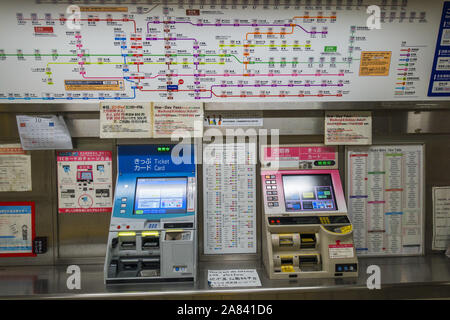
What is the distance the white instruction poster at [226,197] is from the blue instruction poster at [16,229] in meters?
1.39

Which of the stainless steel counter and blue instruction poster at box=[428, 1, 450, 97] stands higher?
blue instruction poster at box=[428, 1, 450, 97]

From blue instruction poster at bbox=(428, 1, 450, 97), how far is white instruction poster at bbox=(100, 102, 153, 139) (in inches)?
86.4

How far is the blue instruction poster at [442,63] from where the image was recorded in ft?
8.34

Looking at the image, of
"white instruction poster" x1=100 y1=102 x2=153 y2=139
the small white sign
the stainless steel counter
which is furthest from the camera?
"white instruction poster" x1=100 y1=102 x2=153 y2=139

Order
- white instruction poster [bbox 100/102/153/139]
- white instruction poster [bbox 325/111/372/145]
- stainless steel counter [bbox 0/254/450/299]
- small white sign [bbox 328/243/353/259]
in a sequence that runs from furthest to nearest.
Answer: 1. white instruction poster [bbox 325/111/372/145]
2. white instruction poster [bbox 100/102/153/139]
3. small white sign [bbox 328/243/353/259]
4. stainless steel counter [bbox 0/254/450/299]

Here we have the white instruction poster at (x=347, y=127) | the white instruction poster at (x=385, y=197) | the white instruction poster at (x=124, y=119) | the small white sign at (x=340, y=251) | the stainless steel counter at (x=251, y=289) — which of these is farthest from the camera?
the white instruction poster at (x=385, y=197)

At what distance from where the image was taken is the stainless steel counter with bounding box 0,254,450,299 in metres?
2.21

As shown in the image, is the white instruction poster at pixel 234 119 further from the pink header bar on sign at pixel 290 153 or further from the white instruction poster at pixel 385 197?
the white instruction poster at pixel 385 197

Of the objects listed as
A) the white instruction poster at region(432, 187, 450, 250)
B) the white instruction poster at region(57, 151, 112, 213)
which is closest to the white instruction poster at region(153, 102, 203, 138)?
the white instruction poster at region(57, 151, 112, 213)

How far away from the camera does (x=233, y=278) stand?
7.88ft

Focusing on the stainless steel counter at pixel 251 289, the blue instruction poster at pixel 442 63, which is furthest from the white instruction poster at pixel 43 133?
the blue instruction poster at pixel 442 63

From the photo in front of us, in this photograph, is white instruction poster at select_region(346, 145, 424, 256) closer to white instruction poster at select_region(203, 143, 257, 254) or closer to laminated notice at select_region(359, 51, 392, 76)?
laminated notice at select_region(359, 51, 392, 76)

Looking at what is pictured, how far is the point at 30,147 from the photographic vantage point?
2594 millimetres

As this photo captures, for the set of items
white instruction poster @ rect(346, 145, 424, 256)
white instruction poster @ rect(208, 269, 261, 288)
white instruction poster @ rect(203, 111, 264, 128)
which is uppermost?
white instruction poster @ rect(203, 111, 264, 128)
